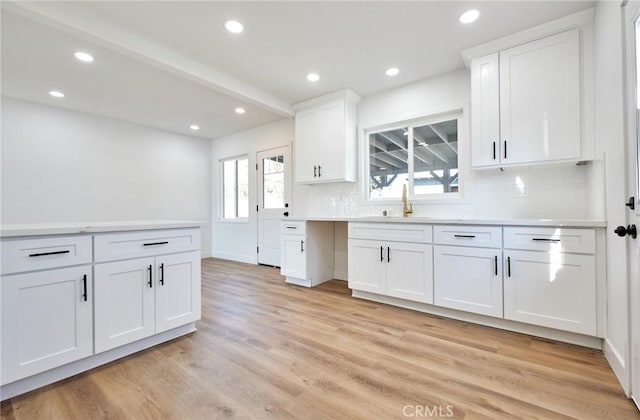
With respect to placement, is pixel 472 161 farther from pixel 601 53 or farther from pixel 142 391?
pixel 142 391

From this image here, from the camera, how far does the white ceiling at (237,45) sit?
2.20 m

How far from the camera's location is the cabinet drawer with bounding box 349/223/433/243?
9.04ft

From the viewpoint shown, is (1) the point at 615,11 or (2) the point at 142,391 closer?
(2) the point at 142,391

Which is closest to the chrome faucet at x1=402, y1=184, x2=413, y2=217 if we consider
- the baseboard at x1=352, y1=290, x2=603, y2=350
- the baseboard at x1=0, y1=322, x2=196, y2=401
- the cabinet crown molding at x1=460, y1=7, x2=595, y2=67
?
the baseboard at x1=352, y1=290, x2=603, y2=350

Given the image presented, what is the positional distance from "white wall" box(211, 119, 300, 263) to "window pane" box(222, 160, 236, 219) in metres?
0.12

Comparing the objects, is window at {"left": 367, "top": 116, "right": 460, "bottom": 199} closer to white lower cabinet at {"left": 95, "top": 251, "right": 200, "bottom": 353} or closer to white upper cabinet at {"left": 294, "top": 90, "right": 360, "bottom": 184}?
white upper cabinet at {"left": 294, "top": 90, "right": 360, "bottom": 184}

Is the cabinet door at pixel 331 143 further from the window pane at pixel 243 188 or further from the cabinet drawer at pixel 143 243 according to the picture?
the window pane at pixel 243 188

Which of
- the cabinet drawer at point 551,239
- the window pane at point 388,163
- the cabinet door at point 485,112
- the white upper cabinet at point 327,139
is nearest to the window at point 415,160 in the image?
the window pane at point 388,163

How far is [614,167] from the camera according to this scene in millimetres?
1782

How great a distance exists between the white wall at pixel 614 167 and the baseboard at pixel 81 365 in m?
2.94

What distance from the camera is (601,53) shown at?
203cm

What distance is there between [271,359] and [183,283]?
0.94m

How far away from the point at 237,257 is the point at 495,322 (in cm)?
457

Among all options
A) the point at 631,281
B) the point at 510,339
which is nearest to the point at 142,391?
the point at 510,339
